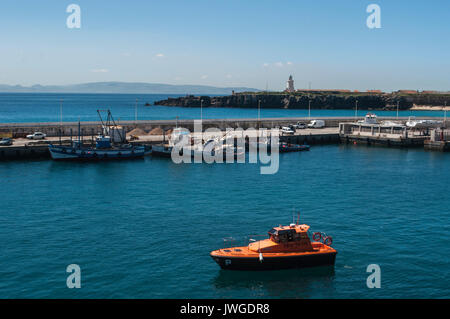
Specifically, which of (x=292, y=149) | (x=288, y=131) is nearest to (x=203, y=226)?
(x=292, y=149)

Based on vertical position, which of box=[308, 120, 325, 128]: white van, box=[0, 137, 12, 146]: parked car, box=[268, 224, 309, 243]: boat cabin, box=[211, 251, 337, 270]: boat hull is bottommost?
box=[211, 251, 337, 270]: boat hull

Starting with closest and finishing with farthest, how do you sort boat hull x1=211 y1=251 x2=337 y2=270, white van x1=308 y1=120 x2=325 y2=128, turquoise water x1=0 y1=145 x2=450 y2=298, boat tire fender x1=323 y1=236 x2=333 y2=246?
turquoise water x1=0 y1=145 x2=450 y2=298, boat hull x1=211 y1=251 x2=337 y2=270, boat tire fender x1=323 y1=236 x2=333 y2=246, white van x1=308 y1=120 x2=325 y2=128

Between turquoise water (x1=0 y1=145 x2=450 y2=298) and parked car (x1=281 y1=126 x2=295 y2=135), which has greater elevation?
parked car (x1=281 y1=126 x2=295 y2=135)

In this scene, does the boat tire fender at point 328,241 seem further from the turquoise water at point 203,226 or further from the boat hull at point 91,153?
the boat hull at point 91,153

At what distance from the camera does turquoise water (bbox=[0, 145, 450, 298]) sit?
3491 cm

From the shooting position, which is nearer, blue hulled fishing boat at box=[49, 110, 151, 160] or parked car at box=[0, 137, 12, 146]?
blue hulled fishing boat at box=[49, 110, 151, 160]

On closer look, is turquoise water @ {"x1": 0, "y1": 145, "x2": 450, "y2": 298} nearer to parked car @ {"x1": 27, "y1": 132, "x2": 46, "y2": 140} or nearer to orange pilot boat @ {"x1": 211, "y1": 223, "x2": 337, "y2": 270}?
orange pilot boat @ {"x1": 211, "y1": 223, "x2": 337, "y2": 270}

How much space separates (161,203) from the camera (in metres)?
57.5

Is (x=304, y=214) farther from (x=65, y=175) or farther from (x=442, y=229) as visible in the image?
(x=65, y=175)

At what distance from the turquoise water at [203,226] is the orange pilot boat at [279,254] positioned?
74 centimetres

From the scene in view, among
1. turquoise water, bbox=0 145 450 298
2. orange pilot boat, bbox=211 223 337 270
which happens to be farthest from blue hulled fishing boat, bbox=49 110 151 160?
orange pilot boat, bbox=211 223 337 270

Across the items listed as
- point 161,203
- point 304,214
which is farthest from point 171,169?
point 304,214

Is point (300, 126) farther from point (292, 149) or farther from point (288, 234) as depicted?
point (288, 234)

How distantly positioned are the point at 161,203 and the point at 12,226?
1730 cm
